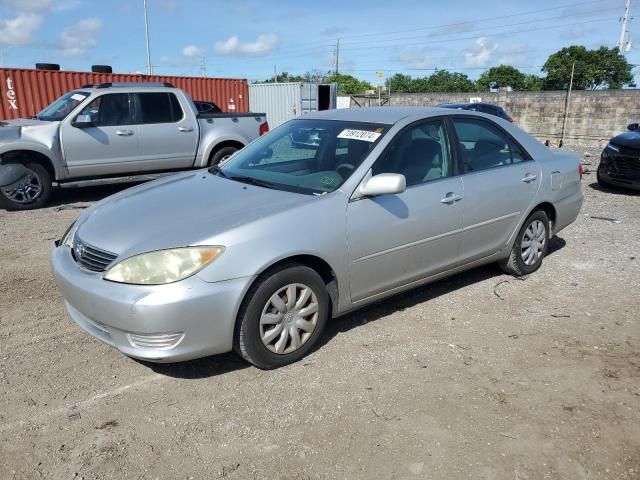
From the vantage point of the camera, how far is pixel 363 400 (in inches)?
120

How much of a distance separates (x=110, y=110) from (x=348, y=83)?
70.5 meters

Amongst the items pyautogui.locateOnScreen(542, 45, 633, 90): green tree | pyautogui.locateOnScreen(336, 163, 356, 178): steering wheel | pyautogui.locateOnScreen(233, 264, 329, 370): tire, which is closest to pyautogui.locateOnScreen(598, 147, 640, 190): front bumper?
pyautogui.locateOnScreen(336, 163, 356, 178): steering wheel

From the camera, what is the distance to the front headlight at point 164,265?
2.90 metres

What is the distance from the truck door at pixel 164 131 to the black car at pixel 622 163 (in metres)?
7.50

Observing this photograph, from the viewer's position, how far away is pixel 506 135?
475 cm

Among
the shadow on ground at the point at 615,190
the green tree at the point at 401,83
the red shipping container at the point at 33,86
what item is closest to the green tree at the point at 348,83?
the green tree at the point at 401,83

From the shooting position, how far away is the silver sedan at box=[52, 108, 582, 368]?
116 inches

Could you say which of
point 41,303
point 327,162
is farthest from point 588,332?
point 41,303

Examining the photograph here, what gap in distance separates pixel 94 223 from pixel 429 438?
2.47 meters

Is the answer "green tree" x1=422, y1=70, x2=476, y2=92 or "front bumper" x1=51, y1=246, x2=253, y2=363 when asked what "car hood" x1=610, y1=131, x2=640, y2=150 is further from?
"green tree" x1=422, y1=70, x2=476, y2=92

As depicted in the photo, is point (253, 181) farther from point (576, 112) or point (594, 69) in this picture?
point (594, 69)

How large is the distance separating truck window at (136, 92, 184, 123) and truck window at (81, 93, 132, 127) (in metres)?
0.20

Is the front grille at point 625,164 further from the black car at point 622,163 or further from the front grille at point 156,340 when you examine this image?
the front grille at point 156,340

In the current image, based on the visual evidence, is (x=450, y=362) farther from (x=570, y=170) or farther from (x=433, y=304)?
(x=570, y=170)
